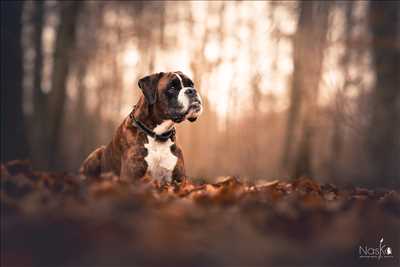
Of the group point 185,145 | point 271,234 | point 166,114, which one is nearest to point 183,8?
point 185,145

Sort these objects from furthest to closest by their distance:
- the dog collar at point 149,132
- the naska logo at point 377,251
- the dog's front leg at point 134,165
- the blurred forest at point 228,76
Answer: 1. the blurred forest at point 228,76
2. the dog collar at point 149,132
3. the dog's front leg at point 134,165
4. the naska logo at point 377,251

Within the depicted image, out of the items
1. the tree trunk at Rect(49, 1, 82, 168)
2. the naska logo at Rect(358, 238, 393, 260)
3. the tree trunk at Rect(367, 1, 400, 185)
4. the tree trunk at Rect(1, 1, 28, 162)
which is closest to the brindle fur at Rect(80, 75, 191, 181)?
the tree trunk at Rect(1, 1, 28, 162)

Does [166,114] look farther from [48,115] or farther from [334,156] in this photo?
[334,156]

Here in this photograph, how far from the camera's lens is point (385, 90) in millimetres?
12414

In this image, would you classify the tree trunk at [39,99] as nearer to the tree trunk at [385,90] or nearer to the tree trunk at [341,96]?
the tree trunk at [341,96]

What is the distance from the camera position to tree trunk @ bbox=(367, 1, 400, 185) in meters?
11.7

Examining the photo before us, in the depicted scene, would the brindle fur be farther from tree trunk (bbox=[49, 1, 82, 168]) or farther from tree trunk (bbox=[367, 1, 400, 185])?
tree trunk (bbox=[367, 1, 400, 185])

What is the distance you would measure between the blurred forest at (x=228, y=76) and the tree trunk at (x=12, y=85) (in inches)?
0.5

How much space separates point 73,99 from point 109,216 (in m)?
24.9

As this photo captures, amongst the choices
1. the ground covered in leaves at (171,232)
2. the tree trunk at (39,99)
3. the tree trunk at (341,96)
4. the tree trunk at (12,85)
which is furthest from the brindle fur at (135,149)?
the tree trunk at (341,96)

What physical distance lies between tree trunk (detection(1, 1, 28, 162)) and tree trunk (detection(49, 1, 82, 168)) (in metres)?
5.72

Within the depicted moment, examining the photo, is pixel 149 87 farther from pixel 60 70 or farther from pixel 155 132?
pixel 60 70

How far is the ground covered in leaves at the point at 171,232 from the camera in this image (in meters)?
2.04

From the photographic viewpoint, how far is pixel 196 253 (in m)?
2.04
